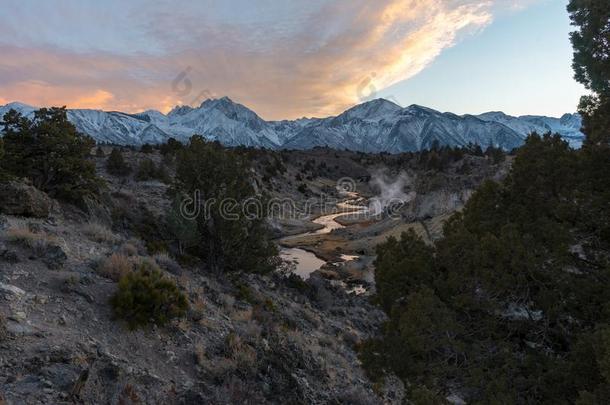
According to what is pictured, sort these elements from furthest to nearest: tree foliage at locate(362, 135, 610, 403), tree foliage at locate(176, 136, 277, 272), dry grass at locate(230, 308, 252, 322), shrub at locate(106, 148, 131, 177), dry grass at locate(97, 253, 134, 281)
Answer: shrub at locate(106, 148, 131, 177) < tree foliage at locate(176, 136, 277, 272) < dry grass at locate(230, 308, 252, 322) < dry grass at locate(97, 253, 134, 281) < tree foliage at locate(362, 135, 610, 403)

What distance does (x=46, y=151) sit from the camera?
1864 cm

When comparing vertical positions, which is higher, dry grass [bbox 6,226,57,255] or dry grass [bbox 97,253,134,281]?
dry grass [bbox 6,226,57,255]

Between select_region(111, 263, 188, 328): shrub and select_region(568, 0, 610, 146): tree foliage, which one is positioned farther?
select_region(111, 263, 188, 328): shrub

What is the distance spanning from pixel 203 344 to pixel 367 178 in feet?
391

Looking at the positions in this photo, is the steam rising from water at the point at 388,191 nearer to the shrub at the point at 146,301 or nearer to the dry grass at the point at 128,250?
the dry grass at the point at 128,250

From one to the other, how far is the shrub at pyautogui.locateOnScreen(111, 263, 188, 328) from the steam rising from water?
5434cm

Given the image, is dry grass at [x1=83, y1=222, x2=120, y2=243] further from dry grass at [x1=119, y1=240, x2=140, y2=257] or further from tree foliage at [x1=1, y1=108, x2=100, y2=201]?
tree foliage at [x1=1, y1=108, x2=100, y2=201]

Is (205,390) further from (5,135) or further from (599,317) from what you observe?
(5,135)

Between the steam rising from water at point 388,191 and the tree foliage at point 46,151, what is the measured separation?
1993 inches

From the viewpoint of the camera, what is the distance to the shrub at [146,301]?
32.6 ft

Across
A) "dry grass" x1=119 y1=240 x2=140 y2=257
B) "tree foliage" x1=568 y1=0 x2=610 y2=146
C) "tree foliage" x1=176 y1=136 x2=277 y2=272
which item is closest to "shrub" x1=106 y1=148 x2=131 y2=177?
"tree foliage" x1=176 y1=136 x2=277 y2=272

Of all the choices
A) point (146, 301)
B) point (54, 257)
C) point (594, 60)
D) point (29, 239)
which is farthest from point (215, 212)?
point (594, 60)

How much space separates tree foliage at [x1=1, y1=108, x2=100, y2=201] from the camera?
18016mm

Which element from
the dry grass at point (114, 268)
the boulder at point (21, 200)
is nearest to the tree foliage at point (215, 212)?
the boulder at point (21, 200)
